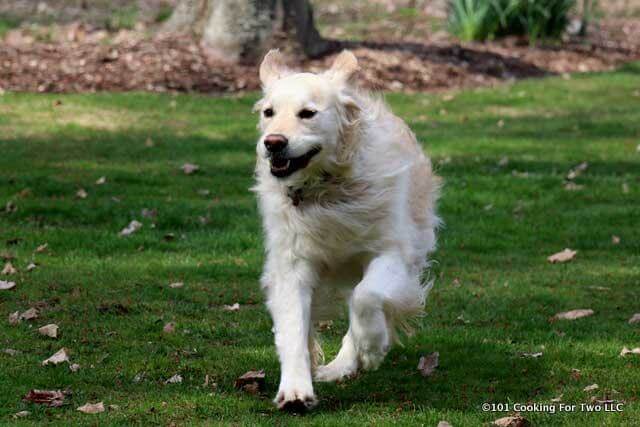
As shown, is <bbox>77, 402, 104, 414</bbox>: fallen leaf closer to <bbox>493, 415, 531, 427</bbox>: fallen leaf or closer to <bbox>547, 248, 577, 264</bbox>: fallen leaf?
<bbox>493, 415, 531, 427</bbox>: fallen leaf

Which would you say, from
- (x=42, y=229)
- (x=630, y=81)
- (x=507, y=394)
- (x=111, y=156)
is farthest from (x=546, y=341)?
(x=630, y=81)

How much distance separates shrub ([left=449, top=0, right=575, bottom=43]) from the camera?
19.5m

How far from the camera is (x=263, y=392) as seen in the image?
243 inches

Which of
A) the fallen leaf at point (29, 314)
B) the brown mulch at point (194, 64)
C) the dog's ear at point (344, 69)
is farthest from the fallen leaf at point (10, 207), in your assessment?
the dog's ear at point (344, 69)

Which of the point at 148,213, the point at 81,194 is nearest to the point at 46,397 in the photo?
the point at 148,213

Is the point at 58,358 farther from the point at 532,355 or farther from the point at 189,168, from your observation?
the point at 189,168

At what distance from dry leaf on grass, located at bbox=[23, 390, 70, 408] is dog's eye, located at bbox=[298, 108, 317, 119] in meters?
1.91

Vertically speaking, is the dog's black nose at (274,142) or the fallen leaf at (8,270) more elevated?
the dog's black nose at (274,142)

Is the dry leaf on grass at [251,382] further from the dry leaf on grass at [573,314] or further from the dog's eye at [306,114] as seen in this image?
the dry leaf on grass at [573,314]

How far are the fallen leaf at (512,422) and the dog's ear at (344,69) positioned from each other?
2067 millimetres

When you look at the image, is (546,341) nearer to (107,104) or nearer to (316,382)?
(316,382)

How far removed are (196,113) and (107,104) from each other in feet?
3.71

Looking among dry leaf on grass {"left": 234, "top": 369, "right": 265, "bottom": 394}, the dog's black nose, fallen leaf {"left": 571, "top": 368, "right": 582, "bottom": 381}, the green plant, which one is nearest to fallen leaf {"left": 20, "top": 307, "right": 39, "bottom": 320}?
dry leaf on grass {"left": 234, "top": 369, "right": 265, "bottom": 394}

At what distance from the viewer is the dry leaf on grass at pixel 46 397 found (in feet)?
19.0
